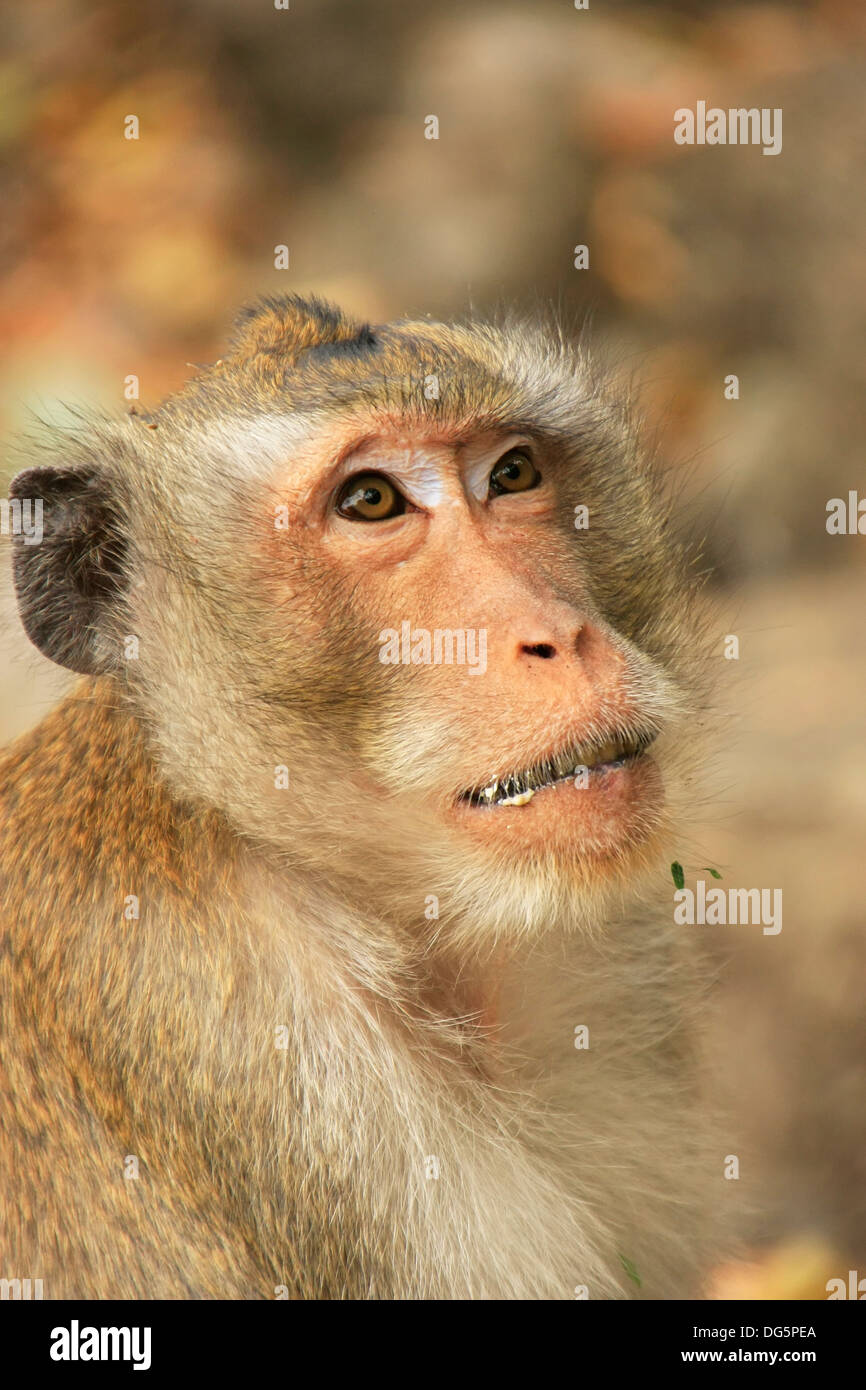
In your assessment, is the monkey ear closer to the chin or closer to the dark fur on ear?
the dark fur on ear

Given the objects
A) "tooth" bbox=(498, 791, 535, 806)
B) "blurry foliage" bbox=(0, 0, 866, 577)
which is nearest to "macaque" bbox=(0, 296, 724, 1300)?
"tooth" bbox=(498, 791, 535, 806)

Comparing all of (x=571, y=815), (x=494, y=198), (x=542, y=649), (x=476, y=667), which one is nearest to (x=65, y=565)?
(x=476, y=667)

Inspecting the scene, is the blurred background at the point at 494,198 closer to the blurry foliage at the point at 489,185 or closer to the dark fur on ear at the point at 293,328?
the blurry foliage at the point at 489,185

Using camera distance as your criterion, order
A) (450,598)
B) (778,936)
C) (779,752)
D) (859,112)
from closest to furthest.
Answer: (450,598) → (778,936) → (779,752) → (859,112)

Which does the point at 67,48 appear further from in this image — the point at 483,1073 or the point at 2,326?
the point at 483,1073

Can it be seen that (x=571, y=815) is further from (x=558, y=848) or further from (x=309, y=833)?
(x=309, y=833)

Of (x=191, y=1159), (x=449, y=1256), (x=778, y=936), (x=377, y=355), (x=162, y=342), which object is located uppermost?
(x=162, y=342)

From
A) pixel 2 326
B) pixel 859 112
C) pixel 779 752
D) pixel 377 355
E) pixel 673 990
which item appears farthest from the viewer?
pixel 859 112

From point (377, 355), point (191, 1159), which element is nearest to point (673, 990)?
point (191, 1159)
